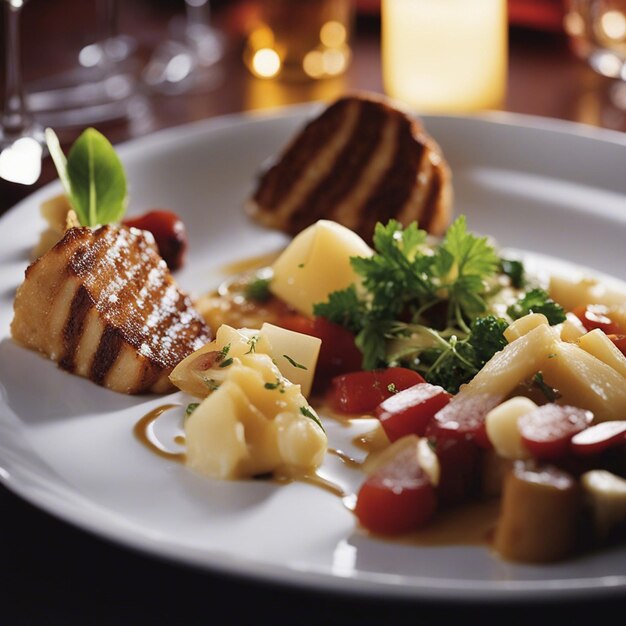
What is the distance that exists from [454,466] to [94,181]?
1.50 m

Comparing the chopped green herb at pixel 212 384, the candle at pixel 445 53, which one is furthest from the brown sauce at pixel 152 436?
the candle at pixel 445 53

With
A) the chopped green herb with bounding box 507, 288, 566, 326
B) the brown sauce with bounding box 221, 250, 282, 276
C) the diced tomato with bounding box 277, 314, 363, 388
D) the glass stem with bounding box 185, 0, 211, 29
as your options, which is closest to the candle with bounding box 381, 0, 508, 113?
the glass stem with bounding box 185, 0, 211, 29

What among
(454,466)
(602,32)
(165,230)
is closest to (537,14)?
(602,32)

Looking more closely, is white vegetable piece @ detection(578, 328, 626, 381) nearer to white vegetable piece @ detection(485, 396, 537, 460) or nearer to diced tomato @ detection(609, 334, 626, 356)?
diced tomato @ detection(609, 334, 626, 356)

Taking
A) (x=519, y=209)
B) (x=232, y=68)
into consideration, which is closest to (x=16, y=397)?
(x=519, y=209)

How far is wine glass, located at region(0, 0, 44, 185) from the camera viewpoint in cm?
404

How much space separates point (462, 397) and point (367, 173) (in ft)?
4.91

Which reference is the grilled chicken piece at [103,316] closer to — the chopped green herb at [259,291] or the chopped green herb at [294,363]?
the chopped green herb at [294,363]

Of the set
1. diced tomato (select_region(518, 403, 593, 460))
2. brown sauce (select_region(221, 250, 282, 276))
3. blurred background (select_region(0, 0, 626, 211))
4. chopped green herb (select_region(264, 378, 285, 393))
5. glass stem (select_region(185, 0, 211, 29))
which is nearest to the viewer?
diced tomato (select_region(518, 403, 593, 460))

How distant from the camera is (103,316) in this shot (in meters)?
2.74

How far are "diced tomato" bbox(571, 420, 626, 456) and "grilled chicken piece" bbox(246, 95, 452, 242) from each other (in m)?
1.56

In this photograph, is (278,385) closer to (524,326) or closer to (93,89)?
(524,326)

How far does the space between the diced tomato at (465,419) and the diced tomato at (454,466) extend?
16mm

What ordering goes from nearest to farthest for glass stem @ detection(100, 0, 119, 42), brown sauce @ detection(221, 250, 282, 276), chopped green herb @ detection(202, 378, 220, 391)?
chopped green herb @ detection(202, 378, 220, 391)
brown sauce @ detection(221, 250, 282, 276)
glass stem @ detection(100, 0, 119, 42)
